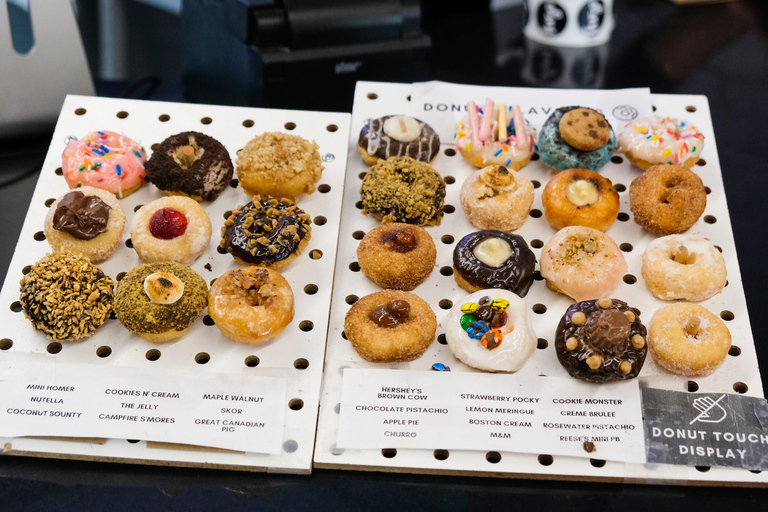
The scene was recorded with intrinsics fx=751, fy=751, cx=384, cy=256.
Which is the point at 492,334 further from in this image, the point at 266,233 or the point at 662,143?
the point at 662,143

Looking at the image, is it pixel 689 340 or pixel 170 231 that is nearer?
pixel 689 340

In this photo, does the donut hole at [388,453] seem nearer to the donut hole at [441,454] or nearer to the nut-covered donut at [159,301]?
the donut hole at [441,454]

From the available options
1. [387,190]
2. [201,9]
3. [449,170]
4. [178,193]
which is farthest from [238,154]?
[201,9]

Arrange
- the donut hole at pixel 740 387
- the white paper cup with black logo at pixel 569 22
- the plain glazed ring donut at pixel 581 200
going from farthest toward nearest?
the white paper cup with black logo at pixel 569 22 → the plain glazed ring donut at pixel 581 200 → the donut hole at pixel 740 387

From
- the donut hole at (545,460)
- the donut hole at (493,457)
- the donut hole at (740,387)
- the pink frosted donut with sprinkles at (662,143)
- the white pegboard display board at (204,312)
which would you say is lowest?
the donut hole at (545,460)

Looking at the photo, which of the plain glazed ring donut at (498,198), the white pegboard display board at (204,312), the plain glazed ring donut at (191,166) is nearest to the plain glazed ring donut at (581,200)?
the plain glazed ring donut at (498,198)

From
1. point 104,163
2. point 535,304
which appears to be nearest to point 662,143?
point 535,304
